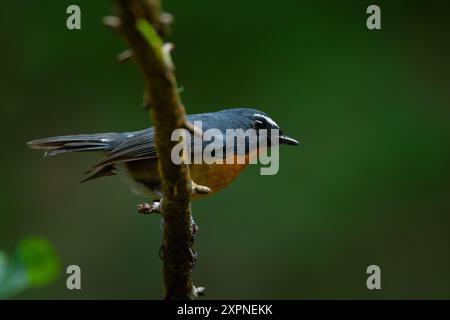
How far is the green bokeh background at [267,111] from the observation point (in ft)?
24.2

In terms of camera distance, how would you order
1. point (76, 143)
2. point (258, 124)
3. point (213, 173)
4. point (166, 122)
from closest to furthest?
point (166, 122)
point (213, 173)
point (76, 143)
point (258, 124)

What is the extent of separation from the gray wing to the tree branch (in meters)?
1.10

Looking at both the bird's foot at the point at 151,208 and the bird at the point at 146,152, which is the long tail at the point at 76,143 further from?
the bird's foot at the point at 151,208

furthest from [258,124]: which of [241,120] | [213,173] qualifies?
[213,173]

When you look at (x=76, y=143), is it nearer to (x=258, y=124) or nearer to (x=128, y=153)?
(x=128, y=153)

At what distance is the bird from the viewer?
13.9ft

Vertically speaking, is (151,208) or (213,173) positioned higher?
(213,173)

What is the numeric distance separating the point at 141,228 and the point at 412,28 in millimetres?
3815

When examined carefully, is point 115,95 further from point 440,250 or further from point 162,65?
point 162,65

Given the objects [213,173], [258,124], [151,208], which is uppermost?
[258,124]

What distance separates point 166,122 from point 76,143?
241cm

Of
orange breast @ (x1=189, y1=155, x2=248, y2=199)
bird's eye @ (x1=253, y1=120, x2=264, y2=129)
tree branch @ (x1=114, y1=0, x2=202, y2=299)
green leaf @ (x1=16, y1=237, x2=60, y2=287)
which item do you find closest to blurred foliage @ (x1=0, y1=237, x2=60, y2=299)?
green leaf @ (x1=16, y1=237, x2=60, y2=287)

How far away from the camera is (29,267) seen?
1425 millimetres

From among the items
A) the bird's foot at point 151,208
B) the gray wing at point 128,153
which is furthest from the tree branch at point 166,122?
the gray wing at point 128,153
